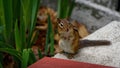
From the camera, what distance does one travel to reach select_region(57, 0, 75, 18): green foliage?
3203 millimetres

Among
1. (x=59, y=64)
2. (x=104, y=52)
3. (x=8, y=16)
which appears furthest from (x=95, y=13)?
(x=59, y=64)

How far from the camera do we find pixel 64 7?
3.23m

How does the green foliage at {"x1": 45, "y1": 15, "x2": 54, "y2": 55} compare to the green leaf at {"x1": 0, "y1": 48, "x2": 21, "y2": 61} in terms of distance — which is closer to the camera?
the green leaf at {"x1": 0, "y1": 48, "x2": 21, "y2": 61}

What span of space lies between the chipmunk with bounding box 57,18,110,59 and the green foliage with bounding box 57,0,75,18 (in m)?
0.66

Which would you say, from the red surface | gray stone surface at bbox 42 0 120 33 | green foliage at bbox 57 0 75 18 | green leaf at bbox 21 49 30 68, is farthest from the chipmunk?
gray stone surface at bbox 42 0 120 33

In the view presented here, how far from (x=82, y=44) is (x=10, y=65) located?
2.08 feet

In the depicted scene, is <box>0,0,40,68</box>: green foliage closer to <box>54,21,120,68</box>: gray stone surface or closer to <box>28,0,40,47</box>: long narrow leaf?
<box>28,0,40,47</box>: long narrow leaf

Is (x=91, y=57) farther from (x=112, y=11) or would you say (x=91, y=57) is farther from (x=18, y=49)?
(x=112, y=11)

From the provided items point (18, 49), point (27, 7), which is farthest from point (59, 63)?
point (27, 7)

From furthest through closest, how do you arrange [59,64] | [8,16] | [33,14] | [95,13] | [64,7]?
1. [95,13]
2. [64,7]
3. [33,14]
4. [8,16]
5. [59,64]

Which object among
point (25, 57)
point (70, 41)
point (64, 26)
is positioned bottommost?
point (25, 57)

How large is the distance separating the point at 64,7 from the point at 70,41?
0.80 metres

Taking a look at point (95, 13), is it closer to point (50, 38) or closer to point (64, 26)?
point (50, 38)

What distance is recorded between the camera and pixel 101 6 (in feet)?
11.9
